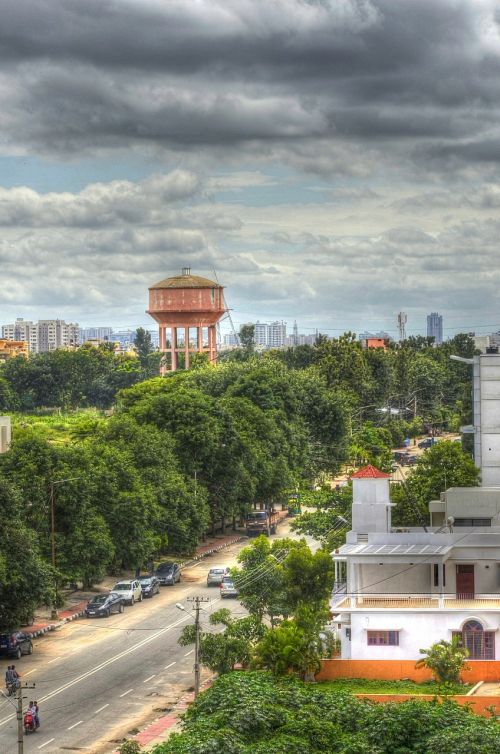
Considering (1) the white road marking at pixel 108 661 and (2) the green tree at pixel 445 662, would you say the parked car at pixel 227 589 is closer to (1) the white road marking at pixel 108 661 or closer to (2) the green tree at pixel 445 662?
(1) the white road marking at pixel 108 661

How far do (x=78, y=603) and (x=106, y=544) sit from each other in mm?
2769

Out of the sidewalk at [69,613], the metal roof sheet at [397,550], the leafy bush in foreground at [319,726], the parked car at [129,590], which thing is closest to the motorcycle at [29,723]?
the leafy bush in foreground at [319,726]

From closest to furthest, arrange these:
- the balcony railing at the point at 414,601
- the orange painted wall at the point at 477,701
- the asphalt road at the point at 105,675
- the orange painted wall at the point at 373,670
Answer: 1. the orange painted wall at the point at 477,701
2. the asphalt road at the point at 105,675
3. the orange painted wall at the point at 373,670
4. the balcony railing at the point at 414,601

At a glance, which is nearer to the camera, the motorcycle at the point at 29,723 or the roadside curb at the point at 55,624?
the motorcycle at the point at 29,723

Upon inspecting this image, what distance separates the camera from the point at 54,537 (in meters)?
62.6

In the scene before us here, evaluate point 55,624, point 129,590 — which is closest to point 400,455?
point 129,590

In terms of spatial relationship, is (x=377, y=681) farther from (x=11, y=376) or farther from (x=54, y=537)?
(x=11, y=376)

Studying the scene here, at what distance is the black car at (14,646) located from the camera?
177 ft

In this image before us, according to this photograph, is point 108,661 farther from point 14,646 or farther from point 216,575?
point 216,575

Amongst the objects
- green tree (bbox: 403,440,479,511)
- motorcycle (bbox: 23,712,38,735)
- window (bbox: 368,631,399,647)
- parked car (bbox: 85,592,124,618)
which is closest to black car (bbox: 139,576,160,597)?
parked car (bbox: 85,592,124,618)

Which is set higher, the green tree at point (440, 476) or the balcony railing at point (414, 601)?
the green tree at point (440, 476)

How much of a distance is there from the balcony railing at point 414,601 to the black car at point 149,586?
18.3 meters

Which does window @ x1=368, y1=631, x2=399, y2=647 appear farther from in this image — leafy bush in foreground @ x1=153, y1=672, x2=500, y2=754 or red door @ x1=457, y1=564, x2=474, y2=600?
leafy bush in foreground @ x1=153, y1=672, x2=500, y2=754

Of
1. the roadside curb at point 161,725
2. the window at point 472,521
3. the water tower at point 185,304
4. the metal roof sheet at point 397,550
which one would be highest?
the water tower at point 185,304
